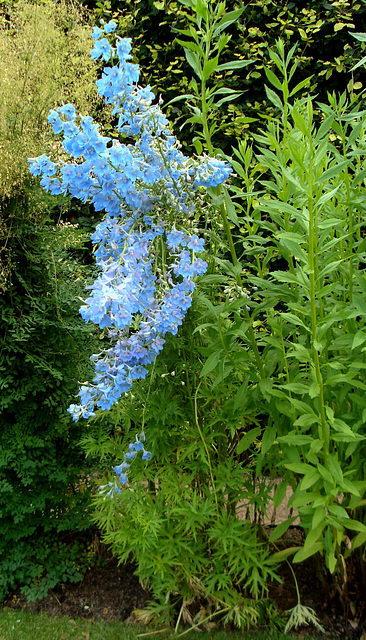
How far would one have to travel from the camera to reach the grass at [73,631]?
7.24ft

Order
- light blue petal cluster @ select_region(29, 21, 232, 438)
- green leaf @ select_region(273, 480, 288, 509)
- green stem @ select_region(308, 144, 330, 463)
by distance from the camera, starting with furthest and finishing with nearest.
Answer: green leaf @ select_region(273, 480, 288, 509), light blue petal cluster @ select_region(29, 21, 232, 438), green stem @ select_region(308, 144, 330, 463)

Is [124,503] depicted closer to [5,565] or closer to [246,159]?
[5,565]

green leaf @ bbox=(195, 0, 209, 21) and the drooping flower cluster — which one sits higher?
green leaf @ bbox=(195, 0, 209, 21)

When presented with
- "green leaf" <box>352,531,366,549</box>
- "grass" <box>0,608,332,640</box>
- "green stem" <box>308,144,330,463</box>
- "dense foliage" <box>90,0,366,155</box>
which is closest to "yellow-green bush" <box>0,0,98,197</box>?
"dense foliage" <box>90,0,366,155</box>

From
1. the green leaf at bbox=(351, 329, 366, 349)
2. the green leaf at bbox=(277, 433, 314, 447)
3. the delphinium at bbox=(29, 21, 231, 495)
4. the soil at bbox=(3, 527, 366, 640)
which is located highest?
the delphinium at bbox=(29, 21, 231, 495)

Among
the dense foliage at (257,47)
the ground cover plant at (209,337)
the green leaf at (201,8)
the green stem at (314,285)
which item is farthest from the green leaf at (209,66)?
the dense foliage at (257,47)

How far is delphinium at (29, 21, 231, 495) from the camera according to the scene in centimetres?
177

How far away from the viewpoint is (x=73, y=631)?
240 centimetres

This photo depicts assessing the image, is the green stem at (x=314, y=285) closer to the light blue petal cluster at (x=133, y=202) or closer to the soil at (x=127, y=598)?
the light blue petal cluster at (x=133, y=202)

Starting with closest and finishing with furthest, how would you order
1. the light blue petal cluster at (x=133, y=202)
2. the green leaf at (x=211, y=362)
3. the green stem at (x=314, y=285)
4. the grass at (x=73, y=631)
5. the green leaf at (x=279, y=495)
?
the green stem at (x=314, y=285)
the light blue petal cluster at (x=133, y=202)
the green leaf at (x=211, y=362)
the green leaf at (x=279, y=495)
the grass at (x=73, y=631)

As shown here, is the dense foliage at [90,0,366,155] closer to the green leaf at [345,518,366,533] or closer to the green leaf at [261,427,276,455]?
the green leaf at [261,427,276,455]

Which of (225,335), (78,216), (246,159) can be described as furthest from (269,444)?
(78,216)

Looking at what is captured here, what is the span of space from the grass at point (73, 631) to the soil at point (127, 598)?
0.09m

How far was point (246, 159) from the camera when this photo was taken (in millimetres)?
2271
